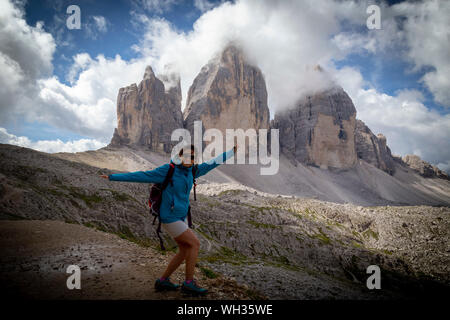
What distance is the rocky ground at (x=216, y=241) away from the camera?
274 inches

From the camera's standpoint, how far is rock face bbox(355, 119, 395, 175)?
5797 inches

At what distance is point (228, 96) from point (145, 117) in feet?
128

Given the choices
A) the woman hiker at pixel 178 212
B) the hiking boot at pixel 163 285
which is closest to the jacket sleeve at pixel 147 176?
the woman hiker at pixel 178 212

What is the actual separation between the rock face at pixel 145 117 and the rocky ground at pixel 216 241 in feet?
141

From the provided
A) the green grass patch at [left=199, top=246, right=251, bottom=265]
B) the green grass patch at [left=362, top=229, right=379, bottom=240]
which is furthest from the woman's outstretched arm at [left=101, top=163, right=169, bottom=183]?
the green grass patch at [left=362, top=229, right=379, bottom=240]

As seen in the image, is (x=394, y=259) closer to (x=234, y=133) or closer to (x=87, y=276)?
(x=87, y=276)

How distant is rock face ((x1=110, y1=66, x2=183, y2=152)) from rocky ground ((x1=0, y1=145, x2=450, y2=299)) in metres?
43.0

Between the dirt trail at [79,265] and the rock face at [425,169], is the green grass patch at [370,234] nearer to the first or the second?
the dirt trail at [79,265]

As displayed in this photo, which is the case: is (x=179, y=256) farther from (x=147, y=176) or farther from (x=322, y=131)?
(x=322, y=131)

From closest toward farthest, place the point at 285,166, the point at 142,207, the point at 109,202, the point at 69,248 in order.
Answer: the point at 69,248 → the point at 109,202 → the point at 142,207 → the point at 285,166

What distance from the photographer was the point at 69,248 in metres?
8.74

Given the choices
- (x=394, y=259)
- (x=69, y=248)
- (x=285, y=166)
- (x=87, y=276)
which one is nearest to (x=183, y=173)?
(x=87, y=276)

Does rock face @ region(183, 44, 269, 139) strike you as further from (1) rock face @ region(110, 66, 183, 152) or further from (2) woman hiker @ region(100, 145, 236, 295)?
(2) woman hiker @ region(100, 145, 236, 295)
